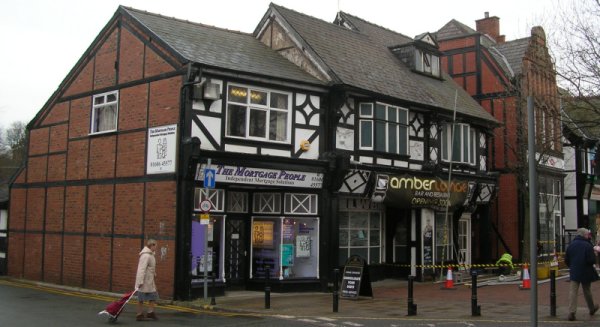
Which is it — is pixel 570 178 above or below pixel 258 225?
above

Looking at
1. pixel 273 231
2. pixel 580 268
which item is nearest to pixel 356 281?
pixel 273 231

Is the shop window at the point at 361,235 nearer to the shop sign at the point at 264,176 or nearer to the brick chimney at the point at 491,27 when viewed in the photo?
the shop sign at the point at 264,176

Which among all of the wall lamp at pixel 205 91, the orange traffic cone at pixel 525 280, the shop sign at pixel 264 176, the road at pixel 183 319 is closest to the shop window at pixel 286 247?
the shop sign at pixel 264 176

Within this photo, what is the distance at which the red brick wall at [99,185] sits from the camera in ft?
55.6

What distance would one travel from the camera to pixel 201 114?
16.4 m

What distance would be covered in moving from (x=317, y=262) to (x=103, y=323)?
24.7 ft

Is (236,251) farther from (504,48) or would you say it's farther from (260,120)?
(504,48)

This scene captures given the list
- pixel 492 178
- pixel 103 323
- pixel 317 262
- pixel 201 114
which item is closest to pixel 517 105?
pixel 492 178

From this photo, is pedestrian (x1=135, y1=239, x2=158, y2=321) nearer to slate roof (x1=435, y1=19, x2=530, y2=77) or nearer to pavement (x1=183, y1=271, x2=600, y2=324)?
pavement (x1=183, y1=271, x2=600, y2=324)

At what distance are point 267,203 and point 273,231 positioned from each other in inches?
32.9

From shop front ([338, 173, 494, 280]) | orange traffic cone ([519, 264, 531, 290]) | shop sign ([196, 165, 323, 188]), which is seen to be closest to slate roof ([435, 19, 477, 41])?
shop front ([338, 173, 494, 280])

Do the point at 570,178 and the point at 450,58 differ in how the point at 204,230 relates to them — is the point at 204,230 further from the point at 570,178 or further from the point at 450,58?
the point at 570,178

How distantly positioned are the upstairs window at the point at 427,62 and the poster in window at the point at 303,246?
9790mm

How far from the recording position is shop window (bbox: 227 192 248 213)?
713 inches
